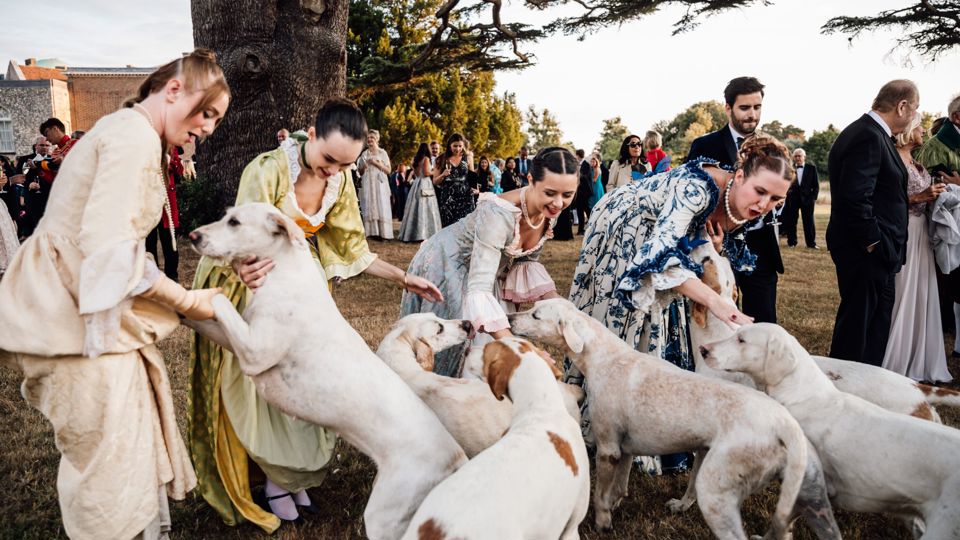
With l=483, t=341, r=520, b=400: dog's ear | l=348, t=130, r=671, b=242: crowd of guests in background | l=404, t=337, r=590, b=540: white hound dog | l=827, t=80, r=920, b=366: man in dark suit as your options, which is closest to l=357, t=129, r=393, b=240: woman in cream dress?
l=348, t=130, r=671, b=242: crowd of guests in background

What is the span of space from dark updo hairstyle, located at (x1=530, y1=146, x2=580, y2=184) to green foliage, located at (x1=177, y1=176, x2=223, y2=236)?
10.2 m

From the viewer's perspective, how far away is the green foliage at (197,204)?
1241 centimetres

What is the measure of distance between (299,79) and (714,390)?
9774mm

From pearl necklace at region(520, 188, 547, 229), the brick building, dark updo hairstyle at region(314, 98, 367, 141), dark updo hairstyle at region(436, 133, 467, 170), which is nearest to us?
dark updo hairstyle at region(314, 98, 367, 141)

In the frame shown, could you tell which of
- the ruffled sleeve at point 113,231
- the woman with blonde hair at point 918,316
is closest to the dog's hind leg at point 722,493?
the ruffled sleeve at point 113,231

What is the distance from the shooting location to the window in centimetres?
4581

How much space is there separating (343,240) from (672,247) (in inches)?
79.2

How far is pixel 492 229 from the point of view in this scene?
3.86 metres

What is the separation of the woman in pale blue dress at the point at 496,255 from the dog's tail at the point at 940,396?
90.1 inches

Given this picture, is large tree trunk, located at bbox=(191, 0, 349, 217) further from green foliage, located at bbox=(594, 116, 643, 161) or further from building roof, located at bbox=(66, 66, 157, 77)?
building roof, located at bbox=(66, 66, 157, 77)

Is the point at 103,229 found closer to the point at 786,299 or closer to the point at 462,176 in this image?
the point at 786,299

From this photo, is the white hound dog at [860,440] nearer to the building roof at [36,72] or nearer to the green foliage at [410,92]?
the green foliage at [410,92]

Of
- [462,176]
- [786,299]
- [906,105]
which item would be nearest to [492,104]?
[462,176]

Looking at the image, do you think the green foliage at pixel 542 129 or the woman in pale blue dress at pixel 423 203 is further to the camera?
the green foliage at pixel 542 129
